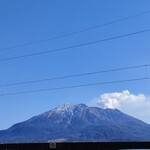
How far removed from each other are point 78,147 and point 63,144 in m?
1.53

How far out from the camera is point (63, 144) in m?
31.5

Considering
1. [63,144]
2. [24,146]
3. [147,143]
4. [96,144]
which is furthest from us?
[24,146]

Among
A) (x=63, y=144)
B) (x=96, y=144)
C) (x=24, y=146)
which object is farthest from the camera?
(x=24, y=146)

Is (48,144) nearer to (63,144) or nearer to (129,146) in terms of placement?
(63,144)

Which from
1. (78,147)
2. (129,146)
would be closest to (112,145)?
(129,146)

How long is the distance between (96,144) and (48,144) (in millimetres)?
4936

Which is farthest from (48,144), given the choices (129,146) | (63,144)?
(129,146)

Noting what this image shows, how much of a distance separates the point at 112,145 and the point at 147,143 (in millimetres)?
2334

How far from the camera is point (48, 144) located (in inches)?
1281

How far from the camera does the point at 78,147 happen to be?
99.6 ft

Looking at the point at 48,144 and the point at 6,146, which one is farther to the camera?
the point at 6,146

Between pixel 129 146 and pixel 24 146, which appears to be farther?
pixel 24 146

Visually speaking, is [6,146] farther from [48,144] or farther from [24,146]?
[48,144]

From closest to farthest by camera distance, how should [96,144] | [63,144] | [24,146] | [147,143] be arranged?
[147,143] → [96,144] → [63,144] → [24,146]
